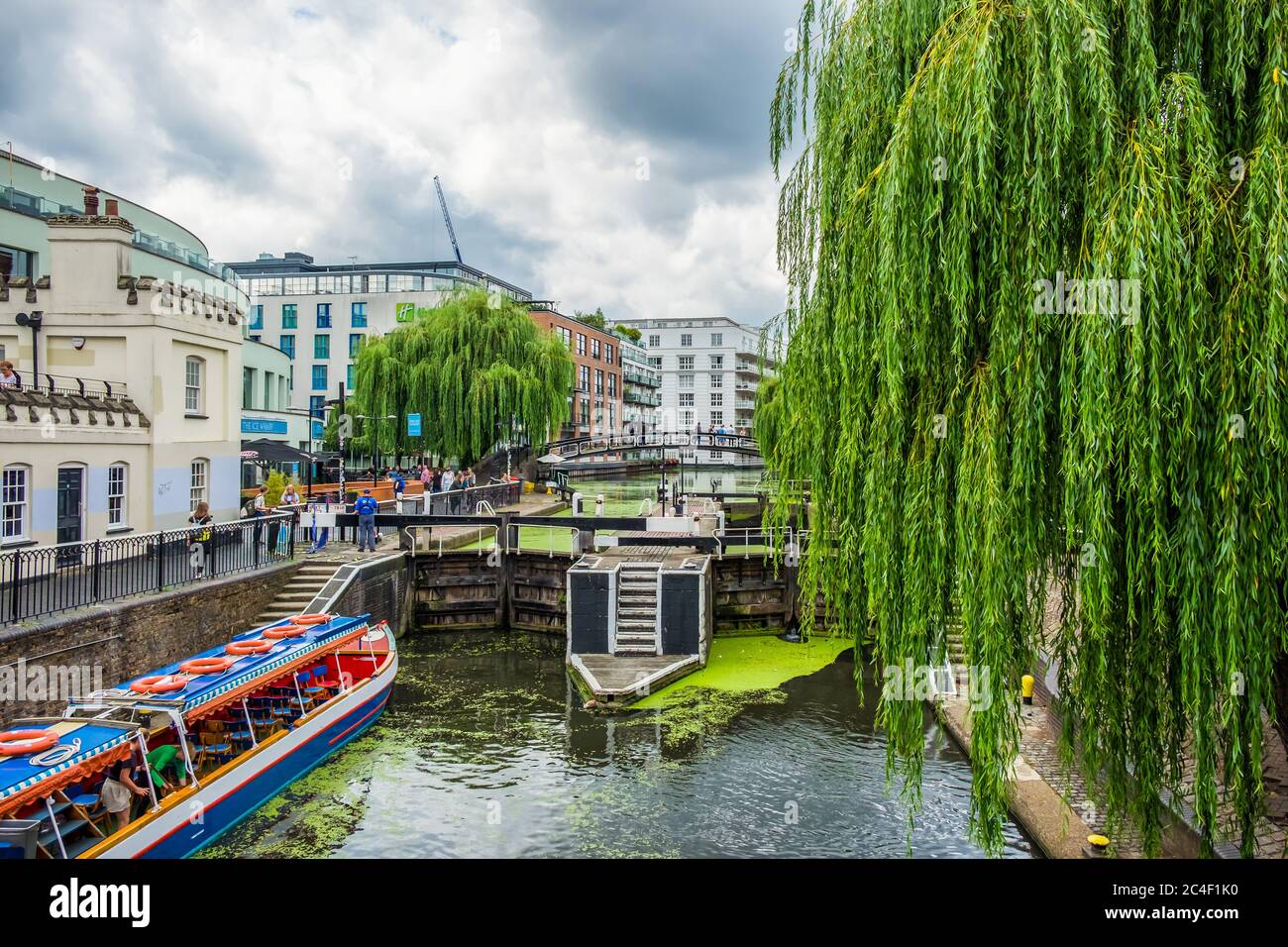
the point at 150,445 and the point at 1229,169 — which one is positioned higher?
the point at 1229,169

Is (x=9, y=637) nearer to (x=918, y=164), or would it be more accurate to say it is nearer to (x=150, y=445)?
(x=150, y=445)

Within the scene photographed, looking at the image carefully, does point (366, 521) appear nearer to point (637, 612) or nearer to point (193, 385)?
point (193, 385)

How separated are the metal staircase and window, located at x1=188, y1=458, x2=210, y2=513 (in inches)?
420

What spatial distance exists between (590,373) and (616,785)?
62.8 metres

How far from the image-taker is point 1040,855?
10297 millimetres

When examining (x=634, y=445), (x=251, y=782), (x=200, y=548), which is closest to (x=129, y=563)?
(x=200, y=548)

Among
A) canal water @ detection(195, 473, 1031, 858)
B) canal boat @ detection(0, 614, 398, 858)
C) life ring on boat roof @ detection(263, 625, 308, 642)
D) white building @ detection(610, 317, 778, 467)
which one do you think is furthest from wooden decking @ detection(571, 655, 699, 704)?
white building @ detection(610, 317, 778, 467)

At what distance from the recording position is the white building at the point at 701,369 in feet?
312

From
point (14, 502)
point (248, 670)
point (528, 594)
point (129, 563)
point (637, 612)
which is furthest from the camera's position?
point (528, 594)

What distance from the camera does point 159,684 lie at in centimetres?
1165

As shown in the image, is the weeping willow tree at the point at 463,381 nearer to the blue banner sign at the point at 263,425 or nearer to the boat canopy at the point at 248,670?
the blue banner sign at the point at 263,425

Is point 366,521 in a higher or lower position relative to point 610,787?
higher
